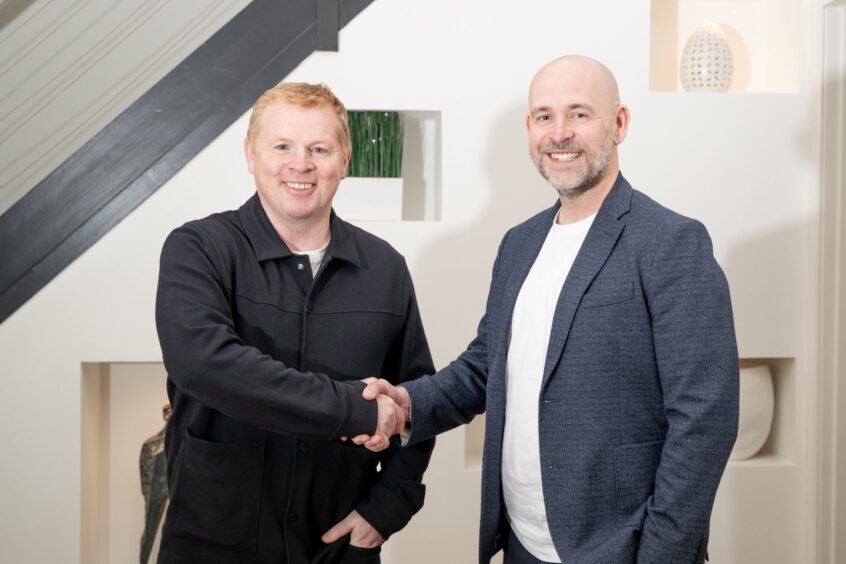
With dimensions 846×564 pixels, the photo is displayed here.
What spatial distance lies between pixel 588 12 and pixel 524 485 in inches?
65.2

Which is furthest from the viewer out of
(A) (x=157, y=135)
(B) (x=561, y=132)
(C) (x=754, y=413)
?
(C) (x=754, y=413)

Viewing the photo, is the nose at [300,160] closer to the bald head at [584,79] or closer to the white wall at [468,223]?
the bald head at [584,79]

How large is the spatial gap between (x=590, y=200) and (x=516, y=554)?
2.27 ft

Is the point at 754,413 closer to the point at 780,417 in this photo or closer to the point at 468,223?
the point at 780,417

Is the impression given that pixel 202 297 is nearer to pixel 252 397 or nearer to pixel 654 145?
pixel 252 397

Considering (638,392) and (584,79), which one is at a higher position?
(584,79)

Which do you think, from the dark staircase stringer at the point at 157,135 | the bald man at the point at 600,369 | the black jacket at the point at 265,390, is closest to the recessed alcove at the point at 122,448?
the dark staircase stringer at the point at 157,135

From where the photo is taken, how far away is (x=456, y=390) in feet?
6.39

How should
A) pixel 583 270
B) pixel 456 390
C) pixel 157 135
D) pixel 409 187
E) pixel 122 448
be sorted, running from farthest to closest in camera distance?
pixel 122 448, pixel 409 187, pixel 157 135, pixel 456 390, pixel 583 270

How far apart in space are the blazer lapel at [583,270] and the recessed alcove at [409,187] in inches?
46.9

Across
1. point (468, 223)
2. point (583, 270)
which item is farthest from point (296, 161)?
point (468, 223)

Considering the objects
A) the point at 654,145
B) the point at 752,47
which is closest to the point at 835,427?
the point at 654,145

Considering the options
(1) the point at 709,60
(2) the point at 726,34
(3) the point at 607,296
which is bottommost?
(3) the point at 607,296

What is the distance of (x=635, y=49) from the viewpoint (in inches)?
109
